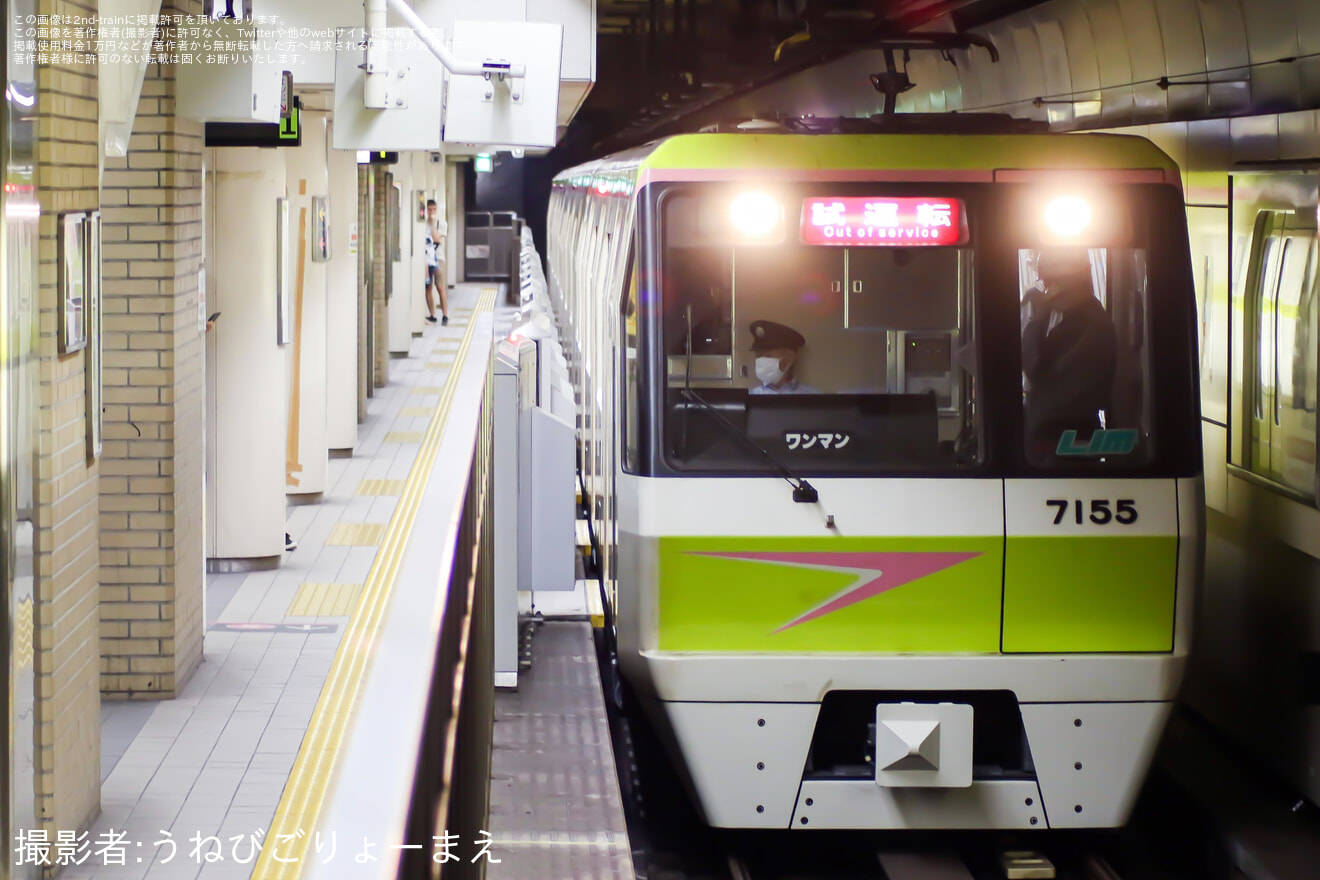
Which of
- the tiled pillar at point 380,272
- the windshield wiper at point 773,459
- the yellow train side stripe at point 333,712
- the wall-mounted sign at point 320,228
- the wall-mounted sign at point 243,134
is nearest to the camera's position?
the yellow train side stripe at point 333,712

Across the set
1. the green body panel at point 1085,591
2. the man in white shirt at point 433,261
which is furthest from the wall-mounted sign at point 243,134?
the man in white shirt at point 433,261

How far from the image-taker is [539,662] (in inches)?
234

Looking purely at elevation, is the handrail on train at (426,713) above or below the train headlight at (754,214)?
below

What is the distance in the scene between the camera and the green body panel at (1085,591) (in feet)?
16.6

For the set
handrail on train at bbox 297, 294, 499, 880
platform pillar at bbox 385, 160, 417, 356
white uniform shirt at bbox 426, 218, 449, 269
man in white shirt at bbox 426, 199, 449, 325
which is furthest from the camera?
man in white shirt at bbox 426, 199, 449, 325

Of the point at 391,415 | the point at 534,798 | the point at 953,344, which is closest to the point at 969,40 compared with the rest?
the point at 953,344

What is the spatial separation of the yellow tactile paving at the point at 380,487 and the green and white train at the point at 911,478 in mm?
7060

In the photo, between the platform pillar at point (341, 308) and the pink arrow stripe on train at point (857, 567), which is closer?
the pink arrow stripe on train at point (857, 567)

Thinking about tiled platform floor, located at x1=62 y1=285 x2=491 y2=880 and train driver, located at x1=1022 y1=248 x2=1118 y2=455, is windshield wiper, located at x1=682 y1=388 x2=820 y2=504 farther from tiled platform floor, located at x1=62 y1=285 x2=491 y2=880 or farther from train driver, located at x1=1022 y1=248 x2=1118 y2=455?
tiled platform floor, located at x1=62 y1=285 x2=491 y2=880

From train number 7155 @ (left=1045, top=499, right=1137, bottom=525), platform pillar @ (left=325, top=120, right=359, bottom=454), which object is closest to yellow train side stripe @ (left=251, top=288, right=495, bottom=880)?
train number 7155 @ (left=1045, top=499, right=1137, bottom=525)

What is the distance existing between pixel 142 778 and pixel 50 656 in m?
1.12

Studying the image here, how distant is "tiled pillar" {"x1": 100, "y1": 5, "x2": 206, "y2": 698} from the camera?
22.5ft

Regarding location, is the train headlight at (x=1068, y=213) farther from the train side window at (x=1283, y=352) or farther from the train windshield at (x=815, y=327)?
the train side window at (x=1283, y=352)

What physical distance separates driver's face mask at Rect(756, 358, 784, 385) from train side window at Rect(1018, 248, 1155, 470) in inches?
32.9
